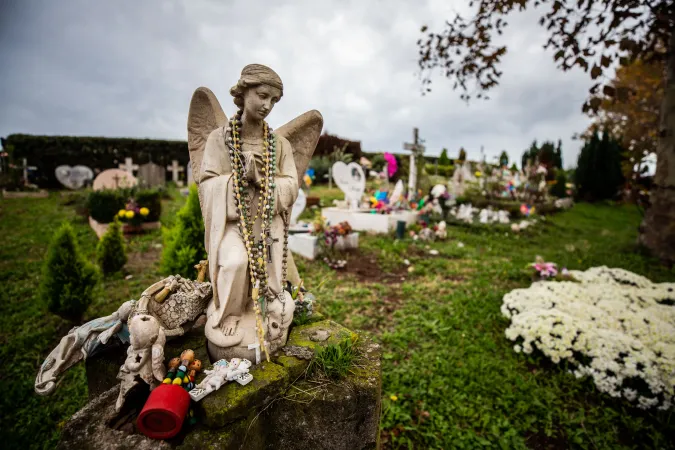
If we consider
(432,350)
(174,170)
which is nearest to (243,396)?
(432,350)

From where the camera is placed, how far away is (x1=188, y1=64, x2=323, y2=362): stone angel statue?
7.17 feet

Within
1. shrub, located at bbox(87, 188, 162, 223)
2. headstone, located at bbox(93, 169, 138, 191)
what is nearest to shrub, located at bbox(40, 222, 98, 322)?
shrub, located at bbox(87, 188, 162, 223)

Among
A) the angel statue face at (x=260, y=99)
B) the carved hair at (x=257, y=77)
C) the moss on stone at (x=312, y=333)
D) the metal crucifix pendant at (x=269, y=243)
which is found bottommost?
the moss on stone at (x=312, y=333)

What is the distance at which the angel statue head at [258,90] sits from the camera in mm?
2123

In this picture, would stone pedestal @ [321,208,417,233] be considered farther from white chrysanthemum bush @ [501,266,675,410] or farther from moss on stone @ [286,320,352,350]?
moss on stone @ [286,320,352,350]

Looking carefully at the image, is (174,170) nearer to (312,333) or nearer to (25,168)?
(25,168)

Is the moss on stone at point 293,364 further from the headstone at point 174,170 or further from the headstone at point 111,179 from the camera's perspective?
the headstone at point 174,170

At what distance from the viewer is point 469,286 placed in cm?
598

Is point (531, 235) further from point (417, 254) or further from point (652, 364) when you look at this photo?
point (652, 364)

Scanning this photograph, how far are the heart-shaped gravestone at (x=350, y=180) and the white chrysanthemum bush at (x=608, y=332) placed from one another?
624 centimetres

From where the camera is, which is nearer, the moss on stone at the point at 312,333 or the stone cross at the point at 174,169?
the moss on stone at the point at 312,333

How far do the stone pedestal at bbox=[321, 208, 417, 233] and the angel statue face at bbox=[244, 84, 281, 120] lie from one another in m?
7.12

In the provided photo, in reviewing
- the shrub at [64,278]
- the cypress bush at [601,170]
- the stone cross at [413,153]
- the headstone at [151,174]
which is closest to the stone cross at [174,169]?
the headstone at [151,174]

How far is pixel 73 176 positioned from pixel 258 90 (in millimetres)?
16584
